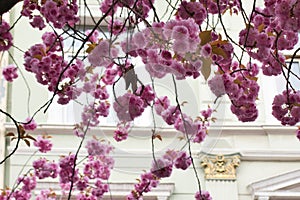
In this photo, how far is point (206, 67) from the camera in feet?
7.57

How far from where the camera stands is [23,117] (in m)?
6.59

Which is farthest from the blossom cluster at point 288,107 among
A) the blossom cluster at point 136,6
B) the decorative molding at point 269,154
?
the decorative molding at point 269,154

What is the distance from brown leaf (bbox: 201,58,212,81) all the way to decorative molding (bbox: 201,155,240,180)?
13.4 ft

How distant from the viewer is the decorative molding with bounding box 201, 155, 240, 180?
20.9 feet

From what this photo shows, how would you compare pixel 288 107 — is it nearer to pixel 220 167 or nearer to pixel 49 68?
pixel 49 68

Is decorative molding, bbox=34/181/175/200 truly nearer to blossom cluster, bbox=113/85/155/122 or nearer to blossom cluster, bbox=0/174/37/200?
blossom cluster, bbox=0/174/37/200

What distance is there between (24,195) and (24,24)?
2.62 meters

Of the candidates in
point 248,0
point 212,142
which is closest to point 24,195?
point 212,142

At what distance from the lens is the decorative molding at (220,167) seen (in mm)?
6363

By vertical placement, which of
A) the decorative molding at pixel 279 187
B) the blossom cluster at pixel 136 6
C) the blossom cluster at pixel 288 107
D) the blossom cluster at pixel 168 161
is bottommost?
the decorative molding at pixel 279 187

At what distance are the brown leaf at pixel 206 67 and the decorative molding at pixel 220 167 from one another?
4082 millimetres

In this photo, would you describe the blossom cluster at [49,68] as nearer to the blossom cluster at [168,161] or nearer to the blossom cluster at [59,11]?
the blossom cluster at [59,11]

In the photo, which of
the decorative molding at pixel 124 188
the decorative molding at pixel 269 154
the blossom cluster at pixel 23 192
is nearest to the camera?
the blossom cluster at pixel 23 192

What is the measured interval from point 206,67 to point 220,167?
4.17 m
